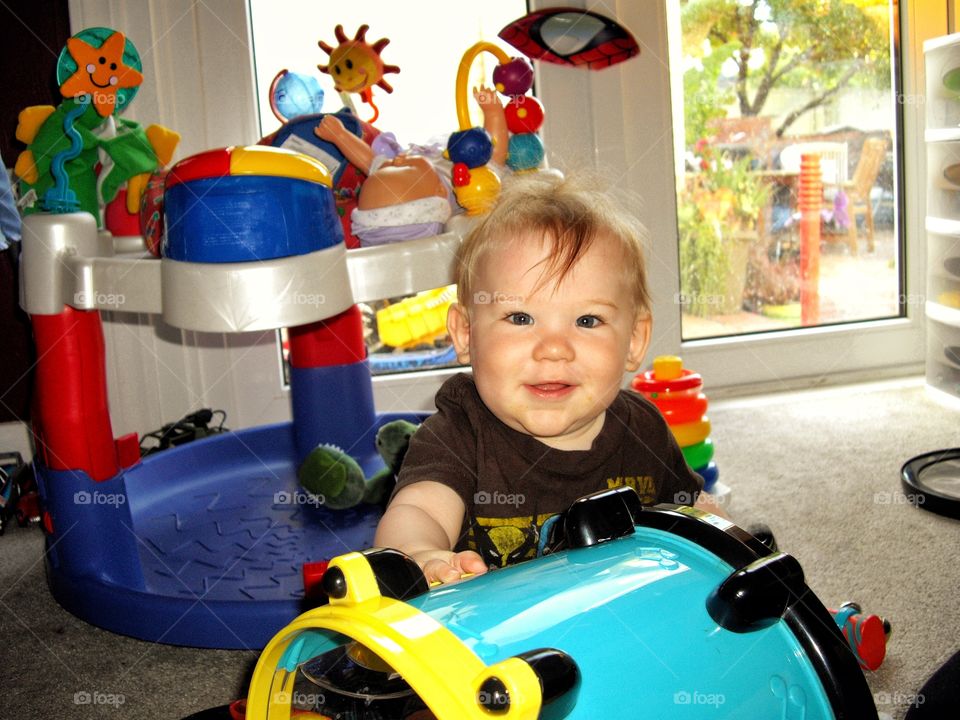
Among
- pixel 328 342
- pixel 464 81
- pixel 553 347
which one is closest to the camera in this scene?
pixel 553 347

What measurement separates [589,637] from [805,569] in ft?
2.30

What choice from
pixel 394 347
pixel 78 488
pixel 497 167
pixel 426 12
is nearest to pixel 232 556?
pixel 78 488

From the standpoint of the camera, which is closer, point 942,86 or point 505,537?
point 505,537

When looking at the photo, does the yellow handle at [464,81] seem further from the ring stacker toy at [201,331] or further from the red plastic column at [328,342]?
the red plastic column at [328,342]

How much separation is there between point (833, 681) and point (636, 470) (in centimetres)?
26

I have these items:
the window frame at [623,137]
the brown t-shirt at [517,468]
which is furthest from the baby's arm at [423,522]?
the window frame at [623,137]

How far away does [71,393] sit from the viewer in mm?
1026

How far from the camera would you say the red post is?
6.39ft

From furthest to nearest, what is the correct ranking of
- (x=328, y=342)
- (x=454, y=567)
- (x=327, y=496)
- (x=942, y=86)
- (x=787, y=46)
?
1. (x=787, y=46)
2. (x=942, y=86)
3. (x=328, y=342)
4. (x=327, y=496)
5. (x=454, y=567)

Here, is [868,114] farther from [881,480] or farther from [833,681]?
[833,681]

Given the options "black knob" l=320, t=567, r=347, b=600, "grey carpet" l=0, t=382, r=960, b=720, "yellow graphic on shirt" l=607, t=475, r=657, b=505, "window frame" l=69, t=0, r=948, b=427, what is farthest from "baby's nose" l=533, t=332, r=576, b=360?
"window frame" l=69, t=0, r=948, b=427

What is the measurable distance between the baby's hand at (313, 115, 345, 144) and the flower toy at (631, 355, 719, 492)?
517mm

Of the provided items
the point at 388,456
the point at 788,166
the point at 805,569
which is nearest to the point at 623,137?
the point at 788,166

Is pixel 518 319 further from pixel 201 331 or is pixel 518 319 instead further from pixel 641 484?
pixel 201 331
